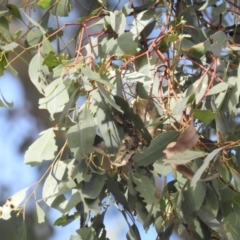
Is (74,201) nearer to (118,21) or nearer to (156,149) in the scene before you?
(156,149)

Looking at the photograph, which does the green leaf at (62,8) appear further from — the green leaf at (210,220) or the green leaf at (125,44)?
the green leaf at (210,220)

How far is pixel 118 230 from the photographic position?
1030 millimetres

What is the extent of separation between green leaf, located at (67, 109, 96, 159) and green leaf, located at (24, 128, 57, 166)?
0.06 m

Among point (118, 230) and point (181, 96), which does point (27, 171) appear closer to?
point (118, 230)

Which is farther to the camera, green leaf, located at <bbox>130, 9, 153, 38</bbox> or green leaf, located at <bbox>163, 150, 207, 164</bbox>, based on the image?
green leaf, located at <bbox>130, 9, 153, 38</bbox>

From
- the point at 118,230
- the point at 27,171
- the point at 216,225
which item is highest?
the point at 216,225

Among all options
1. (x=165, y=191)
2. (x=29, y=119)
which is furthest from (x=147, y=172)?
(x=29, y=119)

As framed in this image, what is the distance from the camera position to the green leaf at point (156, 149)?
1.61ft

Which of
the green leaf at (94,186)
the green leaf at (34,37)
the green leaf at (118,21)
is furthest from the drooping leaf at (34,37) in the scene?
the green leaf at (94,186)

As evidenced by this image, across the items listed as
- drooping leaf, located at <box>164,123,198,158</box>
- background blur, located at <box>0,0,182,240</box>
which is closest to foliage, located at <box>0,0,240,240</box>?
drooping leaf, located at <box>164,123,198,158</box>

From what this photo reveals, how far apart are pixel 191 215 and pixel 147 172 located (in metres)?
0.08

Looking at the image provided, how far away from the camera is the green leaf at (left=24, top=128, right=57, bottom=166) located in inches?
22.3

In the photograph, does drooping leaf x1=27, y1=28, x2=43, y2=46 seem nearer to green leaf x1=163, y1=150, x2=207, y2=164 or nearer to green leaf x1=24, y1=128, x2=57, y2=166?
green leaf x1=24, y1=128, x2=57, y2=166

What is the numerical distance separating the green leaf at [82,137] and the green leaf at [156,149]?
0.05 m
